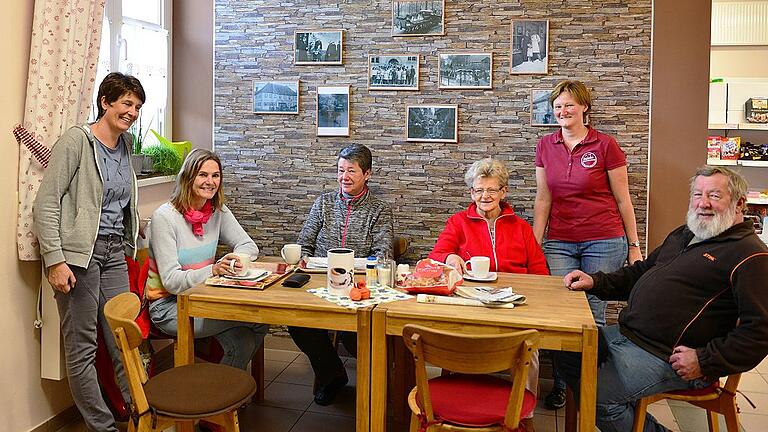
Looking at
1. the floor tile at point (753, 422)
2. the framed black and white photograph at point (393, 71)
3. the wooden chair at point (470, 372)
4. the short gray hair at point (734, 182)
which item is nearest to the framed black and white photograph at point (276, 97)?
the framed black and white photograph at point (393, 71)

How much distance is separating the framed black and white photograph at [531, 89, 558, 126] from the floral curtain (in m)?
2.18

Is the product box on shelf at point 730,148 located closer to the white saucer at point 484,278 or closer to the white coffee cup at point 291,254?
the white saucer at point 484,278

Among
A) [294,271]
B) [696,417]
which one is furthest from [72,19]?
[696,417]

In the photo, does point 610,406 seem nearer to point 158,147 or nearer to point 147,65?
point 158,147

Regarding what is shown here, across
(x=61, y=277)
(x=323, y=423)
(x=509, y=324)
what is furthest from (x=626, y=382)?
(x=61, y=277)

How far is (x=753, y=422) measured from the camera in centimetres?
308

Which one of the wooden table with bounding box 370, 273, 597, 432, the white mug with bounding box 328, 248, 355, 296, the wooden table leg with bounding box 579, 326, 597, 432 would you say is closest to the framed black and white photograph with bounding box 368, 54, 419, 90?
the white mug with bounding box 328, 248, 355, 296

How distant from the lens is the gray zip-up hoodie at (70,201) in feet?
8.13

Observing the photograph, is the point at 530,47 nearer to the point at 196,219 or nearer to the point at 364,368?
the point at 196,219

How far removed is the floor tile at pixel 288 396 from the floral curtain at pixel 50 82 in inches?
50.9

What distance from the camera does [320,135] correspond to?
12.7ft

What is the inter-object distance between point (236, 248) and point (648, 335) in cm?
181

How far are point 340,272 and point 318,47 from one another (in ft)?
6.10

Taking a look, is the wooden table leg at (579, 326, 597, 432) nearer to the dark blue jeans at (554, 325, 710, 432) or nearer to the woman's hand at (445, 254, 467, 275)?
the dark blue jeans at (554, 325, 710, 432)
